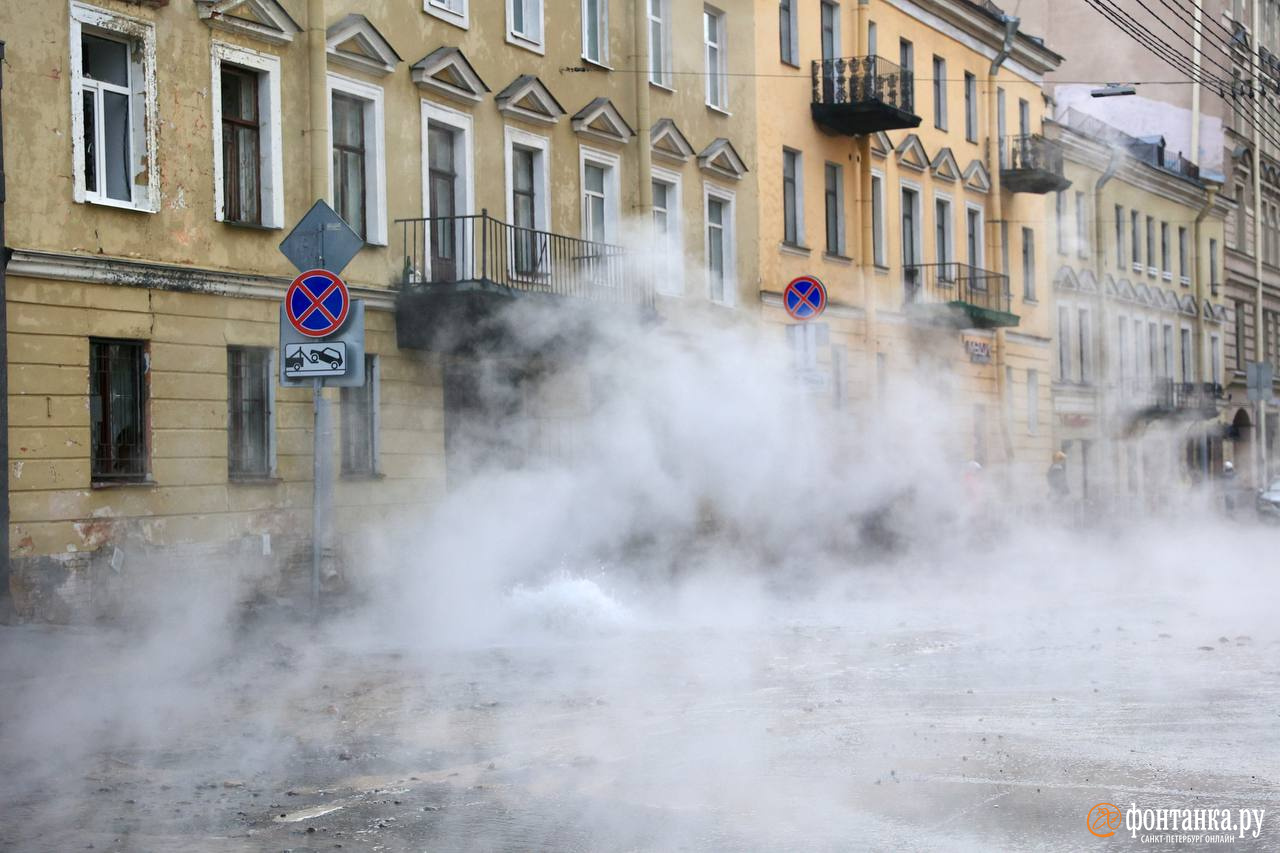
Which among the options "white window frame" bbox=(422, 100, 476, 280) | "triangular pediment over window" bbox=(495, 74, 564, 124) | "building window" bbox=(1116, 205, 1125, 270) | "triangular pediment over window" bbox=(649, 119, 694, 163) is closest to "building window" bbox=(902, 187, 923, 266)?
"triangular pediment over window" bbox=(649, 119, 694, 163)

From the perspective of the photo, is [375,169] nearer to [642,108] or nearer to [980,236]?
[642,108]

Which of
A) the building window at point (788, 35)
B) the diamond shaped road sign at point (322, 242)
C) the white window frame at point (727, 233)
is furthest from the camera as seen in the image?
the building window at point (788, 35)

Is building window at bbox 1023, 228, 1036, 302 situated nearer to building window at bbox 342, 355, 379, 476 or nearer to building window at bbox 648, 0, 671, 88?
building window at bbox 648, 0, 671, 88

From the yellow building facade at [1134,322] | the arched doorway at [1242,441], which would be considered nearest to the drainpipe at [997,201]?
the yellow building facade at [1134,322]

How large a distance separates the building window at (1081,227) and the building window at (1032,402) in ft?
11.5

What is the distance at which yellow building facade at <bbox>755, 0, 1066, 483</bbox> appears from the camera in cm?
2303

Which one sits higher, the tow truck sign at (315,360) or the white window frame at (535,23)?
Result: the white window frame at (535,23)

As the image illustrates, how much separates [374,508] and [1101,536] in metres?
12.4

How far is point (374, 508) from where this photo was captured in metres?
15.4

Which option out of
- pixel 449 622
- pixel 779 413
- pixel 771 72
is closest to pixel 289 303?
pixel 449 622

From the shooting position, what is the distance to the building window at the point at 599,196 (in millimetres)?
18625

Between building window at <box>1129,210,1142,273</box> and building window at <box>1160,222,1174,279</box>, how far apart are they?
5.52 feet

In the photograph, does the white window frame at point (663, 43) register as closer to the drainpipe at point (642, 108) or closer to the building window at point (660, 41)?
the building window at point (660, 41)

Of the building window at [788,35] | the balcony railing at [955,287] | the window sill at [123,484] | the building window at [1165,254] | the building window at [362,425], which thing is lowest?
the window sill at [123,484]
